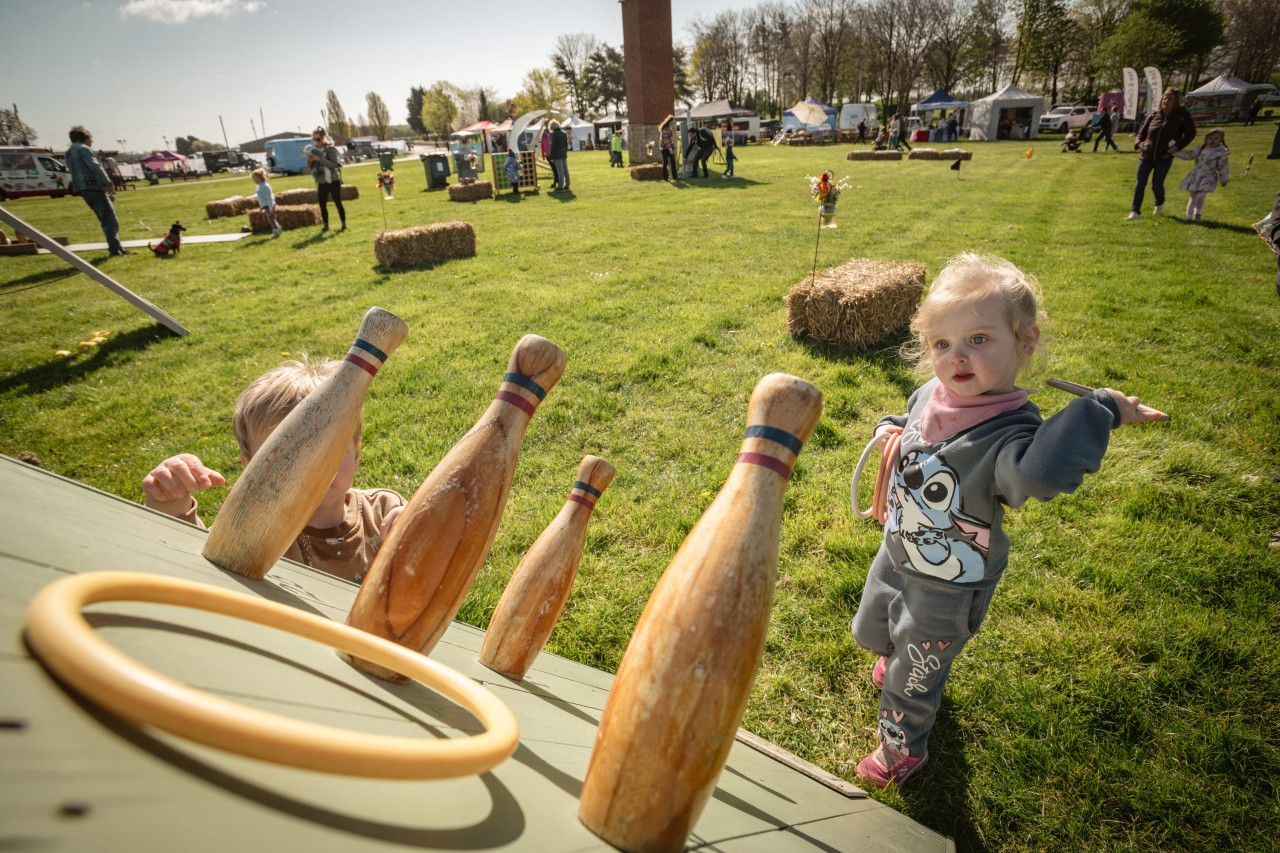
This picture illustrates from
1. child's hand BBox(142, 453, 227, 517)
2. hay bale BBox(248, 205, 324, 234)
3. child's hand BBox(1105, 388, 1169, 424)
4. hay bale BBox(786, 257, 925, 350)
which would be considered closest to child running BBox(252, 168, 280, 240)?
hay bale BBox(248, 205, 324, 234)

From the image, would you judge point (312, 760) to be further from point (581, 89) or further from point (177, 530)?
point (581, 89)

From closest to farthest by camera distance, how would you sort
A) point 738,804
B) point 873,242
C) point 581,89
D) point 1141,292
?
point 738,804 < point 1141,292 < point 873,242 < point 581,89

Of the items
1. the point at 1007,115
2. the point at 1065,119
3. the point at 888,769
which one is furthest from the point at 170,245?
the point at 1065,119

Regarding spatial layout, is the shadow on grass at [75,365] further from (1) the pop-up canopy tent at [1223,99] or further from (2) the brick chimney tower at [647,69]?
(1) the pop-up canopy tent at [1223,99]

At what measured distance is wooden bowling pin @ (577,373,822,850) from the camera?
0.69 m

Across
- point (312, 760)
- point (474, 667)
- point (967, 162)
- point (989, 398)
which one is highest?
point (967, 162)

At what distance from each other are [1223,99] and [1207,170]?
44.9m

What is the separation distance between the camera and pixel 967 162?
82.8 ft

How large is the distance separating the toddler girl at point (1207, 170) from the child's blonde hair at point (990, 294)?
1322cm

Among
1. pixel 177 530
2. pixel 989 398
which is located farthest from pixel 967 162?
pixel 177 530

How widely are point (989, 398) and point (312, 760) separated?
2.09 meters

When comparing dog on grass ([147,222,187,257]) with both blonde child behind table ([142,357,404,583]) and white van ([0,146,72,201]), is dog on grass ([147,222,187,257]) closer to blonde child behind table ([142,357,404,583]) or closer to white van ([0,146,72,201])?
blonde child behind table ([142,357,404,583])

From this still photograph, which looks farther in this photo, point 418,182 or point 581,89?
point 581,89

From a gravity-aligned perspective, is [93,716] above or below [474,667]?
above
